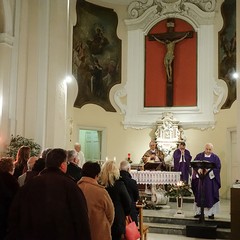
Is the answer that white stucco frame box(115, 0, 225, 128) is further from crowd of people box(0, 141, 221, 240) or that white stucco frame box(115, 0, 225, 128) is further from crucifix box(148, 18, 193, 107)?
crowd of people box(0, 141, 221, 240)

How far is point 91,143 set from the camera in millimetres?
15672

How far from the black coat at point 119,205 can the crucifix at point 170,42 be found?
1057 centimetres

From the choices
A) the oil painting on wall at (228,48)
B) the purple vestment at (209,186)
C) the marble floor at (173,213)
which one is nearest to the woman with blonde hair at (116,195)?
the marble floor at (173,213)

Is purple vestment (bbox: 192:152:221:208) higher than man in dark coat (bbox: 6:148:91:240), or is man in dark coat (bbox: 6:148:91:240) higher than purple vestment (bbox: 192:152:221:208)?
man in dark coat (bbox: 6:148:91:240)

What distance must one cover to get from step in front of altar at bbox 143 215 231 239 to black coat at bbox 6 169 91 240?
5.66 metres

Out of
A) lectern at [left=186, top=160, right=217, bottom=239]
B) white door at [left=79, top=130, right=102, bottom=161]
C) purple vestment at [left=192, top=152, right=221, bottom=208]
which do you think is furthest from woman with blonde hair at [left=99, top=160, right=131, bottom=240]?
white door at [left=79, top=130, right=102, bottom=161]

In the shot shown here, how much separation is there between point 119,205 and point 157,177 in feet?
17.9

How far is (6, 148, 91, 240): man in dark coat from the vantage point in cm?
317

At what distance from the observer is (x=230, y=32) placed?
14.3 metres

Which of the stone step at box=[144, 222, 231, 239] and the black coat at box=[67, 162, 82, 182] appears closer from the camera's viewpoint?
the black coat at box=[67, 162, 82, 182]

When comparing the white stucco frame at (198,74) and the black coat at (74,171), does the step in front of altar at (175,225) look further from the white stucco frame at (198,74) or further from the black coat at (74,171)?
the white stucco frame at (198,74)

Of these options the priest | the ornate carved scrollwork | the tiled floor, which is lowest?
the tiled floor

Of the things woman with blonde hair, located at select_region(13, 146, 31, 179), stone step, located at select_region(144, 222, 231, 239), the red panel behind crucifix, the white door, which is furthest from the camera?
the white door

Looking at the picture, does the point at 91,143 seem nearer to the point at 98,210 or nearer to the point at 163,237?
the point at 163,237
